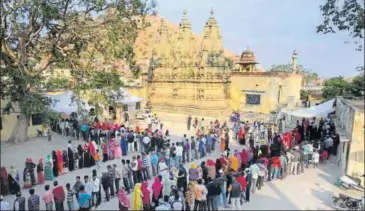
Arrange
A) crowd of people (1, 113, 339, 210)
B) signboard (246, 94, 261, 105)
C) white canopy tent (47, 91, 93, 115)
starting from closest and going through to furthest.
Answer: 1. crowd of people (1, 113, 339, 210)
2. white canopy tent (47, 91, 93, 115)
3. signboard (246, 94, 261, 105)

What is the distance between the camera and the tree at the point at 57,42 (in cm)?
1456

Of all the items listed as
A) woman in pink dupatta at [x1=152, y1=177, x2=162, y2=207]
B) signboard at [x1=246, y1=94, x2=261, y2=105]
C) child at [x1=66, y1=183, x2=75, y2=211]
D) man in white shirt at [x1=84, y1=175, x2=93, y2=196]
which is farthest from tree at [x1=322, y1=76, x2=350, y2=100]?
child at [x1=66, y1=183, x2=75, y2=211]

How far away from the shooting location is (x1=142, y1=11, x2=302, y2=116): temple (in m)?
26.7

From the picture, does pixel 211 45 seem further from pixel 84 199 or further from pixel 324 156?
pixel 84 199

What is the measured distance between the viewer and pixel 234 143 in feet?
56.0

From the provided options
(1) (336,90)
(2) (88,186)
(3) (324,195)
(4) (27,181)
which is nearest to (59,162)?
(4) (27,181)

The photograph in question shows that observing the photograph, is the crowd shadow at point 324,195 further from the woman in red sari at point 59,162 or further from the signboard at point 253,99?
the signboard at point 253,99

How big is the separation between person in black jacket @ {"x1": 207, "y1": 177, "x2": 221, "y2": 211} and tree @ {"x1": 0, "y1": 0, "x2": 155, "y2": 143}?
Answer: 910 centimetres

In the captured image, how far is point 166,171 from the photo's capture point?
10047 millimetres

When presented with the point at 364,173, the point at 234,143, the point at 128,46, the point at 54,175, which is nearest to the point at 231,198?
the point at 364,173

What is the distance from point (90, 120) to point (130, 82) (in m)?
11.7

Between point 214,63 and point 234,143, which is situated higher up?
point 214,63

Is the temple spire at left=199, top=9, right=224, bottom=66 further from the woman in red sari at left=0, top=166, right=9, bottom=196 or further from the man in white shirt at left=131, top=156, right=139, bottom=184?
the woman in red sari at left=0, top=166, right=9, bottom=196

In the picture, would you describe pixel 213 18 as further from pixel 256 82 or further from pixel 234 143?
pixel 234 143
